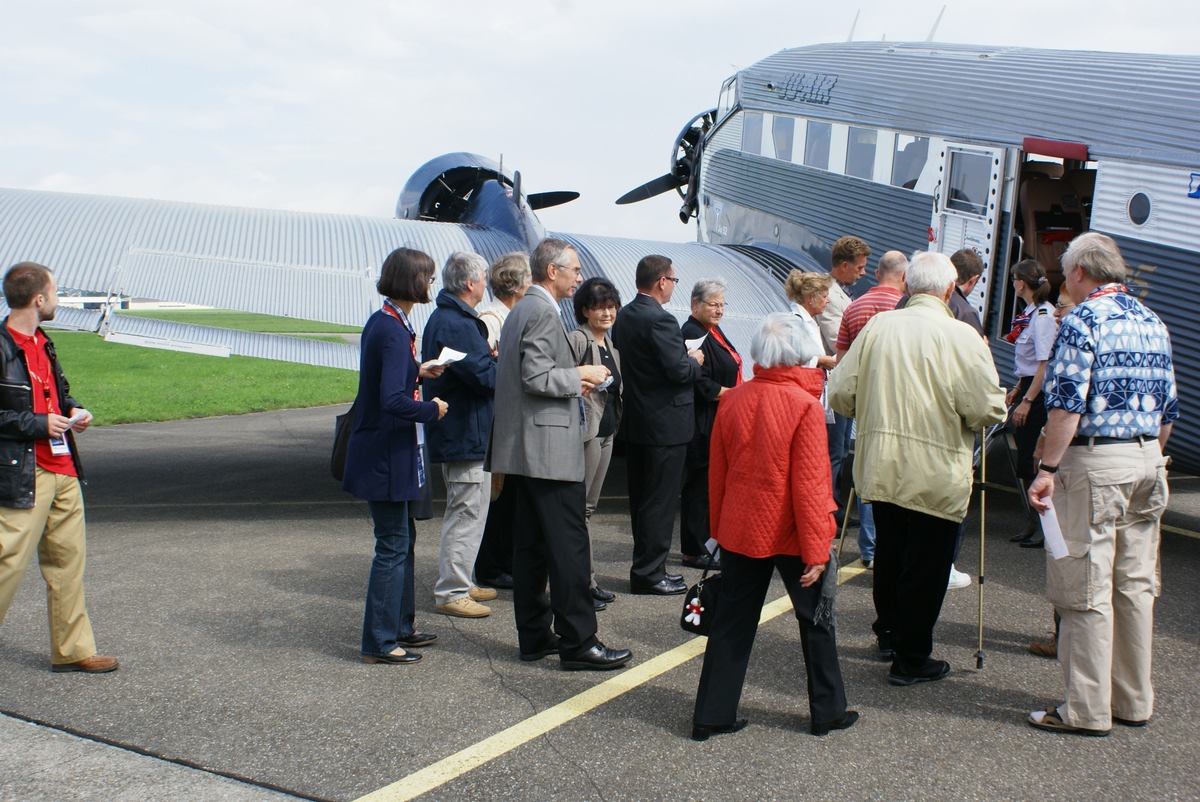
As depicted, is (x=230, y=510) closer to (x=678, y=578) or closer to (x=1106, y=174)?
(x=678, y=578)

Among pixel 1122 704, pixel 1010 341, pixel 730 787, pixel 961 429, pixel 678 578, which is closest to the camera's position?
pixel 730 787

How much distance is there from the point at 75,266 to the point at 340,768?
5.94 meters

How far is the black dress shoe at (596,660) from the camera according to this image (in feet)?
15.1

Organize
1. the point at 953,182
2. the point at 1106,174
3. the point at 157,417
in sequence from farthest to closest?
the point at 157,417, the point at 953,182, the point at 1106,174

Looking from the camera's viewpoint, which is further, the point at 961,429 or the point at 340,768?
the point at 961,429

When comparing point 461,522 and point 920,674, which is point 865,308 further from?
point 461,522

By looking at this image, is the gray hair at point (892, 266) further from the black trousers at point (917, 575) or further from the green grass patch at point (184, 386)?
the green grass patch at point (184, 386)

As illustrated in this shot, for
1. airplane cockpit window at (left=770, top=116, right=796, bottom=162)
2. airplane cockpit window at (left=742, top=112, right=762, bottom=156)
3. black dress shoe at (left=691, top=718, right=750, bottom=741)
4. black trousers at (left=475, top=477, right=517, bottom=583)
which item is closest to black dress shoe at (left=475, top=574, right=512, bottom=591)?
black trousers at (left=475, top=477, right=517, bottom=583)

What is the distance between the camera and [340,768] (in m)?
3.61

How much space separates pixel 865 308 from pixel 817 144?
6.01 metres

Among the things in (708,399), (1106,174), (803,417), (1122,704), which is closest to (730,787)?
(803,417)

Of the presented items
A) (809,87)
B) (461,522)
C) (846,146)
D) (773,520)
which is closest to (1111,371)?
(773,520)

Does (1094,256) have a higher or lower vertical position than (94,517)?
higher

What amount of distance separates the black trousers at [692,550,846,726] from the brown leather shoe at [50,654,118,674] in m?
2.63
